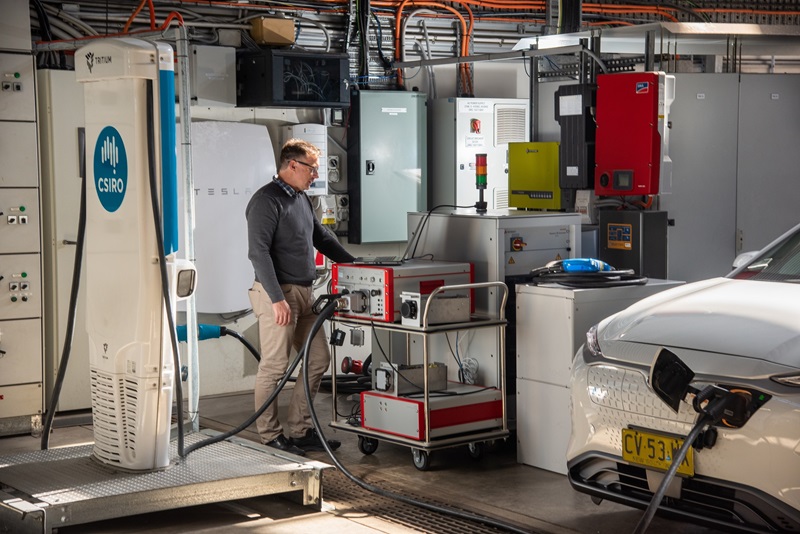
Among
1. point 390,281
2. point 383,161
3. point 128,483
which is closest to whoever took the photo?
point 128,483

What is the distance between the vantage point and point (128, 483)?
5363 millimetres

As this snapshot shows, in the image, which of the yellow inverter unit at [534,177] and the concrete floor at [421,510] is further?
the yellow inverter unit at [534,177]

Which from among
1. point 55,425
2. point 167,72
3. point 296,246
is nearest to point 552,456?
point 296,246

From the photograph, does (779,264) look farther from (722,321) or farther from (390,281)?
(390,281)

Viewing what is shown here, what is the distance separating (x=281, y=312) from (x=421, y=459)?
1171 mm

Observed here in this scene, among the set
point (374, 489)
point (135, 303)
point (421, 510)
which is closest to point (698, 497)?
point (421, 510)

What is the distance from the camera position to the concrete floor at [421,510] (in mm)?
5359

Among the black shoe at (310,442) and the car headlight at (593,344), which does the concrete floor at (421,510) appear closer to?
the black shoe at (310,442)

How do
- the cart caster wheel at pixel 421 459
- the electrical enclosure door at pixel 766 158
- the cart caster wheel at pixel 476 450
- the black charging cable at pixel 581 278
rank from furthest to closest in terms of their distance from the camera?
the electrical enclosure door at pixel 766 158
the cart caster wheel at pixel 476 450
the cart caster wheel at pixel 421 459
the black charging cable at pixel 581 278

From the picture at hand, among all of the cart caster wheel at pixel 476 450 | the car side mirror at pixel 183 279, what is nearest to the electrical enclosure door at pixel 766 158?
the cart caster wheel at pixel 476 450

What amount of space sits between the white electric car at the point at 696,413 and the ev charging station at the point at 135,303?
5.37 ft

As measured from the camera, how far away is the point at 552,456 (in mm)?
6281

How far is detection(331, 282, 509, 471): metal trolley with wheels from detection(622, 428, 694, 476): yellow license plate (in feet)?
5.67

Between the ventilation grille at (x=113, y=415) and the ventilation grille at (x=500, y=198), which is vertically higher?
the ventilation grille at (x=500, y=198)
